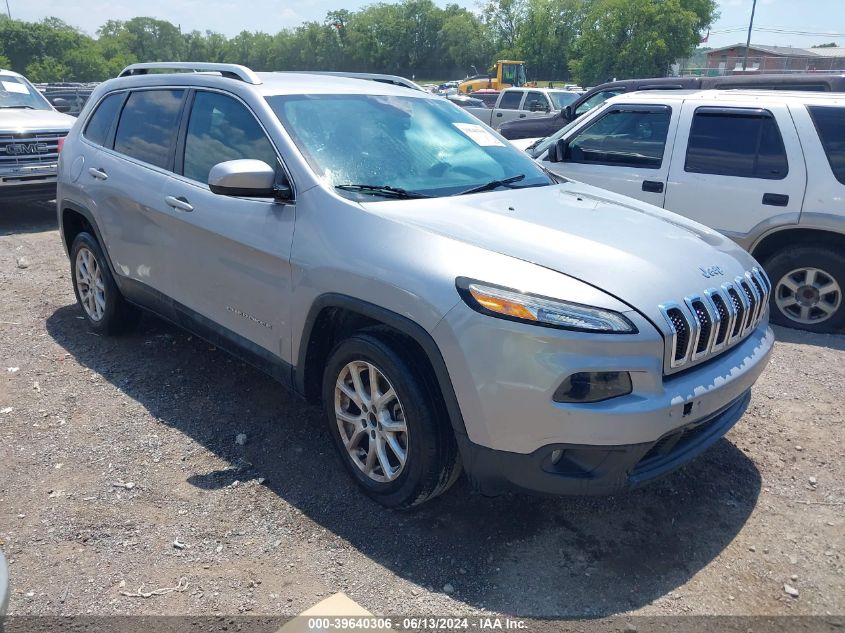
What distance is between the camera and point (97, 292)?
522cm

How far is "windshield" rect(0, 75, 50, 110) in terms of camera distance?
10453mm

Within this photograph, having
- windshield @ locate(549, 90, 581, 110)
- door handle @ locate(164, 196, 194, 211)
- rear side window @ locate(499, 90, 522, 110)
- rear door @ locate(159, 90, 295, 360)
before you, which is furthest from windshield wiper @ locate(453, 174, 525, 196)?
rear side window @ locate(499, 90, 522, 110)

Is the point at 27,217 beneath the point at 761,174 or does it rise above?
beneath

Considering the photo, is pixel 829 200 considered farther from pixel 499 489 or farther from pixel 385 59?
pixel 385 59

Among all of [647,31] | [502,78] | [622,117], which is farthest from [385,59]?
[622,117]

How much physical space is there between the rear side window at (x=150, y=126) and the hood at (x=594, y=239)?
69.6 inches

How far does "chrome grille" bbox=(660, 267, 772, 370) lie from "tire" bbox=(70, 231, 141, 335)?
380 centimetres

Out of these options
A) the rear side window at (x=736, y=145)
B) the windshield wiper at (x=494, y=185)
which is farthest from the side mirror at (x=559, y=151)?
the windshield wiper at (x=494, y=185)

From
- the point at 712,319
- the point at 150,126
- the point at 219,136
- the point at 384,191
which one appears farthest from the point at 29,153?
the point at 712,319

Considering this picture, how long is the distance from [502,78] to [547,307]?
130ft

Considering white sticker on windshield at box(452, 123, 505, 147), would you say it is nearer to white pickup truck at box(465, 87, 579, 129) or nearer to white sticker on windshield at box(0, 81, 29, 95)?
white sticker on windshield at box(0, 81, 29, 95)

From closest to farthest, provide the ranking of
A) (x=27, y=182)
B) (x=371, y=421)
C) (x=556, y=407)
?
(x=556, y=407) → (x=371, y=421) → (x=27, y=182)

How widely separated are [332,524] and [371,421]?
Result: 0.49 metres

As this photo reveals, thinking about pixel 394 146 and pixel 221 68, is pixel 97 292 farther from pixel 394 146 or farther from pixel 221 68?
pixel 394 146
